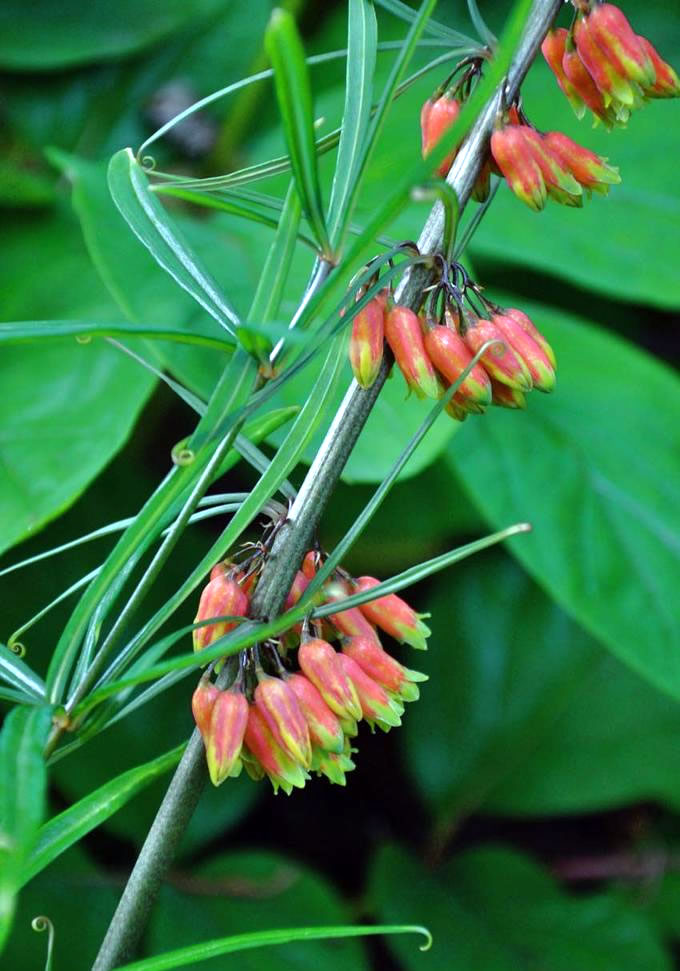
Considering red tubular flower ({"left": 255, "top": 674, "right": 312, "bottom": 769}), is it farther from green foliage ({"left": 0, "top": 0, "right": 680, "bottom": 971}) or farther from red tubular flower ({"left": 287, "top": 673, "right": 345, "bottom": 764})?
green foliage ({"left": 0, "top": 0, "right": 680, "bottom": 971})

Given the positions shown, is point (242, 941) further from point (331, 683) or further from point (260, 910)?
point (260, 910)

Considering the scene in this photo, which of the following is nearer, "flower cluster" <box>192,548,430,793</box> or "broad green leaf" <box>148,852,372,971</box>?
"flower cluster" <box>192,548,430,793</box>

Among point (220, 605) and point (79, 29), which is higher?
point (79, 29)

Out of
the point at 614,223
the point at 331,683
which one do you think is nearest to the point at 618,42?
the point at 331,683

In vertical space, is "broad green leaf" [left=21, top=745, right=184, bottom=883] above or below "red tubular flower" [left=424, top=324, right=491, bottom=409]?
below

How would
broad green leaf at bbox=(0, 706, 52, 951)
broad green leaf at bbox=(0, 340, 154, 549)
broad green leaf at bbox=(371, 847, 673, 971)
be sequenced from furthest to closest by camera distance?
1. broad green leaf at bbox=(371, 847, 673, 971)
2. broad green leaf at bbox=(0, 340, 154, 549)
3. broad green leaf at bbox=(0, 706, 52, 951)

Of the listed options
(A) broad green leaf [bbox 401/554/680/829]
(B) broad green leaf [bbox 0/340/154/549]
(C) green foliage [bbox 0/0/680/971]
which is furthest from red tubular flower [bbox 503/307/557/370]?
(A) broad green leaf [bbox 401/554/680/829]

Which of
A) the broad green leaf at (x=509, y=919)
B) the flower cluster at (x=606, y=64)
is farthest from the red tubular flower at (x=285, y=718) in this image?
the broad green leaf at (x=509, y=919)
